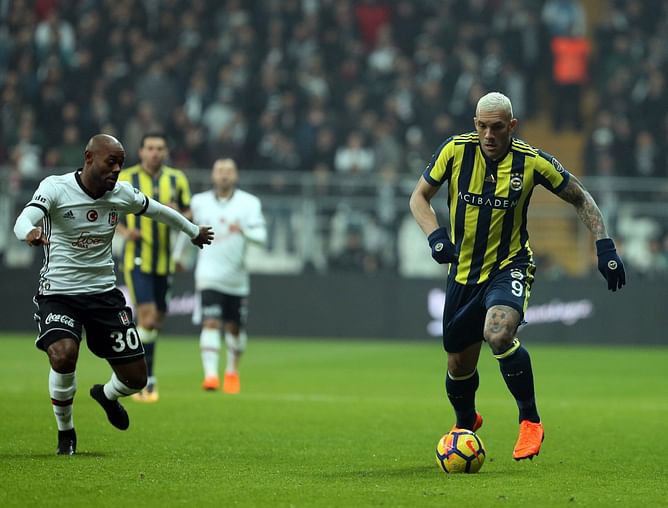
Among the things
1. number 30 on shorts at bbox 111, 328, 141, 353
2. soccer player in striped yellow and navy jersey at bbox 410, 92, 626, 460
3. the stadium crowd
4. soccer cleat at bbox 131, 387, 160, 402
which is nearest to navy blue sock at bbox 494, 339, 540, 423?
soccer player in striped yellow and navy jersey at bbox 410, 92, 626, 460

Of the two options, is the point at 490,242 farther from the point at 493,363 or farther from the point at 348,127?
the point at 348,127

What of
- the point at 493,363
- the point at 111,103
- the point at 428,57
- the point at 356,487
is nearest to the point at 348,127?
the point at 428,57

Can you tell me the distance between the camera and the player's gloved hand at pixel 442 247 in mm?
7258

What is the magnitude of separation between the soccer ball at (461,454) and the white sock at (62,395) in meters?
2.40

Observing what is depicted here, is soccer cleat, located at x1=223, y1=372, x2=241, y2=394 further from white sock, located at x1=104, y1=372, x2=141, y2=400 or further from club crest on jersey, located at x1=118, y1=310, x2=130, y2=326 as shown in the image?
club crest on jersey, located at x1=118, y1=310, x2=130, y2=326

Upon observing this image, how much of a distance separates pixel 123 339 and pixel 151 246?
4055 millimetres

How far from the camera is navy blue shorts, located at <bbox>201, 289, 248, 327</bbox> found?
43.2 feet

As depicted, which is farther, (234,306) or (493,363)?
(493,363)

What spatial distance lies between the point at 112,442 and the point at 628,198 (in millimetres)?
13051

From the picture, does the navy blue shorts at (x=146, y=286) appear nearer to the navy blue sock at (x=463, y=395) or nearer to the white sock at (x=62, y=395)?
the white sock at (x=62, y=395)

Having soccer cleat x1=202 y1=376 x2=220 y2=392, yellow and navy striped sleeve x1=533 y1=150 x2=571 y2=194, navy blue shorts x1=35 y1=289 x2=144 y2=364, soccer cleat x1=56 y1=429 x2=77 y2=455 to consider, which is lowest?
soccer cleat x1=202 y1=376 x2=220 y2=392

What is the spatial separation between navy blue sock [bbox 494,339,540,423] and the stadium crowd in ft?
42.2

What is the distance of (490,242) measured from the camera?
7.64 m

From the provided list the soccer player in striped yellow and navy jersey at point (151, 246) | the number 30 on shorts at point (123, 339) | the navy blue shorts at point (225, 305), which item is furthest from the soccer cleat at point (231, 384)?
the number 30 on shorts at point (123, 339)
